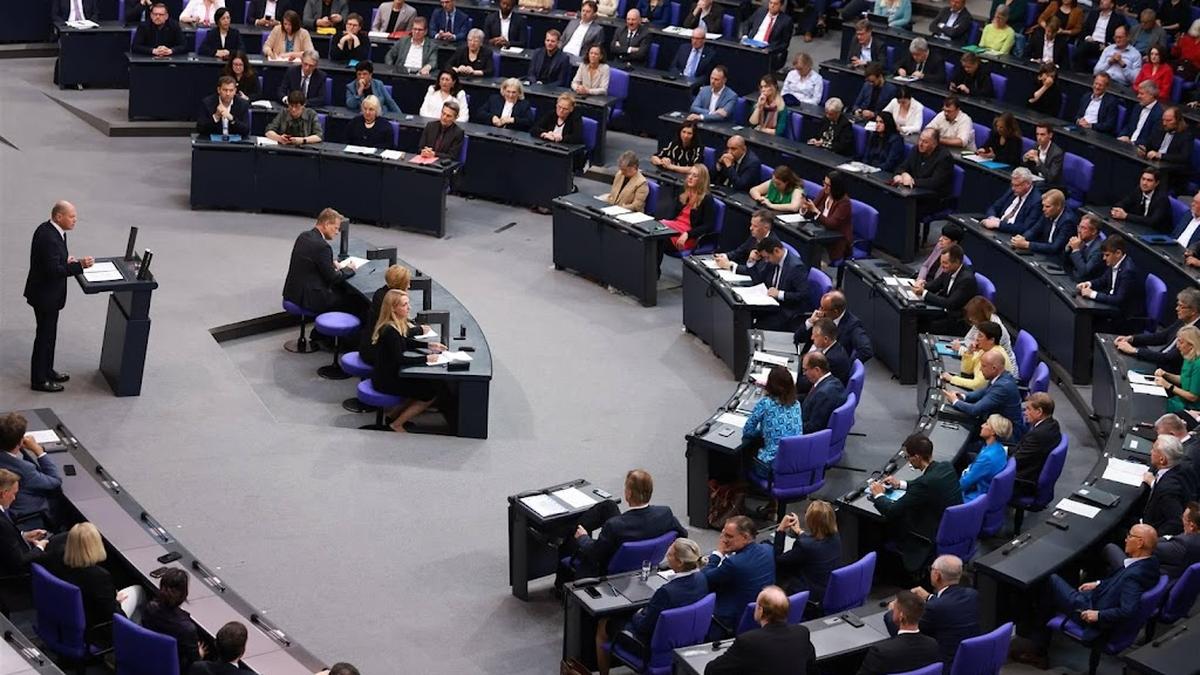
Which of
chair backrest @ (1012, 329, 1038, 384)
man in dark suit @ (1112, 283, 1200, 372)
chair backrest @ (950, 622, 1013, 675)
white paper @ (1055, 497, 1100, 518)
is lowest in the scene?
chair backrest @ (950, 622, 1013, 675)

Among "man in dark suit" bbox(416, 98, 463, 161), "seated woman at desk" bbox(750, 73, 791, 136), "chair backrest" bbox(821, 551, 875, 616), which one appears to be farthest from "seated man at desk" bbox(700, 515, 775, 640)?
"seated woman at desk" bbox(750, 73, 791, 136)

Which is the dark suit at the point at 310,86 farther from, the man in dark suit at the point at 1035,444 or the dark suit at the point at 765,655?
the dark suit at the point at 765,655

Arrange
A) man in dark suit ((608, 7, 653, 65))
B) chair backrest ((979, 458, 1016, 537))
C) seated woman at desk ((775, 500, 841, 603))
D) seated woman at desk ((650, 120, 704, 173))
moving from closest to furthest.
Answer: seated woman at desk ((775, 500, 841, 603))
chair backrest ((979, 458, 1016, 537))
seated woman at desk ((650, 120, 704, 173))
man in dark suit ((608, 7, 653, 65))

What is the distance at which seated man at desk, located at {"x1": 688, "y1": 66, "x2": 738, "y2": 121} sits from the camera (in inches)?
781

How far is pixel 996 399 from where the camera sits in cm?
1234

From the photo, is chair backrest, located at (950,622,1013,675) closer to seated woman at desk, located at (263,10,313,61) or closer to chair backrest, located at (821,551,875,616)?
chair backrest, located at (821,551,875,616)

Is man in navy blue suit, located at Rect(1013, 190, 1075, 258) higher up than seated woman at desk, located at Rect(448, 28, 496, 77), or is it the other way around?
seated woman at desk, located at Rect(448, 28, 496, 77)

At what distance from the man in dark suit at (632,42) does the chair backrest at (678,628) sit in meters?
13.4

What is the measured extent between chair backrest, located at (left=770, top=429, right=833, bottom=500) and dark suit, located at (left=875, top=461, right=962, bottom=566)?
915 mm

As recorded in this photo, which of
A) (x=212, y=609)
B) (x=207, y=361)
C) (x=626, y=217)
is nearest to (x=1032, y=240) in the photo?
(x=626, y=217)

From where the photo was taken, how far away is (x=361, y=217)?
60.9 feet

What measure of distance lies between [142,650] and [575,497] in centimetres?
336

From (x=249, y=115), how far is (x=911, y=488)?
425 inches

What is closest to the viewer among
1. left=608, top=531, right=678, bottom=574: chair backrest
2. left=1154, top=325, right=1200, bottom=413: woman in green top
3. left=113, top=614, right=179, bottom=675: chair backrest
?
left=113, top=614, right=179, bottom=675: chair backrest
